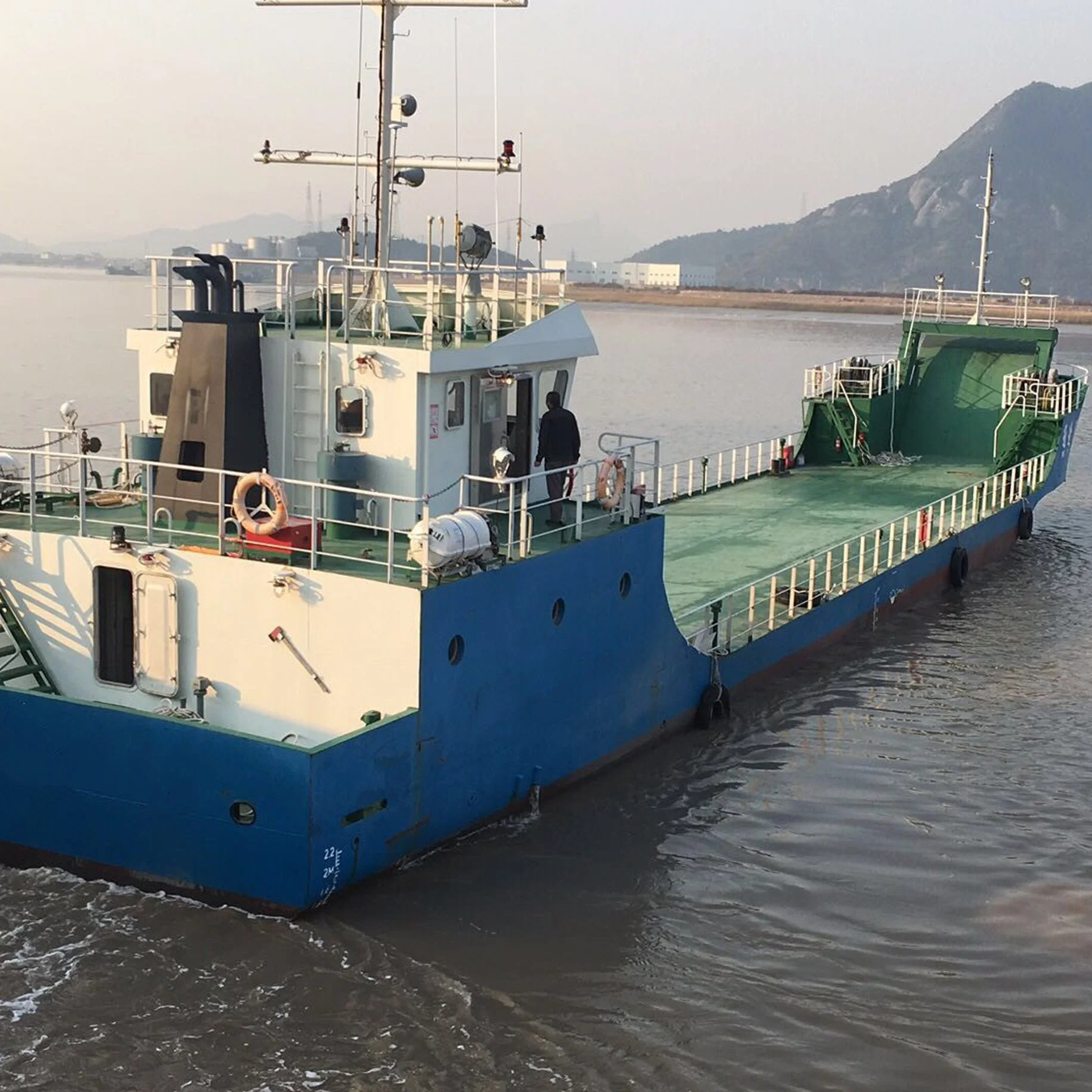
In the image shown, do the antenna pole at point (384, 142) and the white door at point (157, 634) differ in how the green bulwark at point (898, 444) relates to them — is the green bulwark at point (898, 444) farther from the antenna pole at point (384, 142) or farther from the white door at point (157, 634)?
the white door at point (157, 634)

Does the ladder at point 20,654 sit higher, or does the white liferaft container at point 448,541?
the white liferaft container at point 448,541

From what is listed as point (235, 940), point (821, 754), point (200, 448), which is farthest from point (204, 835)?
point (821, 754)

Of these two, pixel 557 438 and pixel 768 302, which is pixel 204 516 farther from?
pixel 768 302

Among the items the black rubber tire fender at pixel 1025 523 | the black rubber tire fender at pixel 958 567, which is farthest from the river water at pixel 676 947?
the black rubber tire fender at pixel 1025 523

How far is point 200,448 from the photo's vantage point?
13141mm

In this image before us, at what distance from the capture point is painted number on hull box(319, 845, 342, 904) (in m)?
10.9

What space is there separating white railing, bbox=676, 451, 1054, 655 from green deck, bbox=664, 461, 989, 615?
0.29 meters

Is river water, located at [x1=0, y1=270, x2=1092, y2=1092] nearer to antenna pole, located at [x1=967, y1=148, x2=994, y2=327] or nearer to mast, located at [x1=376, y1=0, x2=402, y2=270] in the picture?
mast, located at [x1=376, y1=0, x2=402, y2=270]

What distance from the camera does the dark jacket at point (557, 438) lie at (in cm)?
1456

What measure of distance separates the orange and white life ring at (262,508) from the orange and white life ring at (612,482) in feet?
11.3

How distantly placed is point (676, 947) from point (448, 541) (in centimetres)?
371

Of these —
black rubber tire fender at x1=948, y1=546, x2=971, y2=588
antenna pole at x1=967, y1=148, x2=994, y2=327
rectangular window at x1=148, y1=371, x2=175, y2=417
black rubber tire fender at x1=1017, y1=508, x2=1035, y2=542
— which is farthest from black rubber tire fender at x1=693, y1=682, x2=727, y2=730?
antenna pole at x1=967, y1=148, x2=994, y2=327

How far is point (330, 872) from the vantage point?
1095 cm

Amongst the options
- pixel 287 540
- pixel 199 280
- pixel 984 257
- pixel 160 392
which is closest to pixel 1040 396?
pixel 984 257
